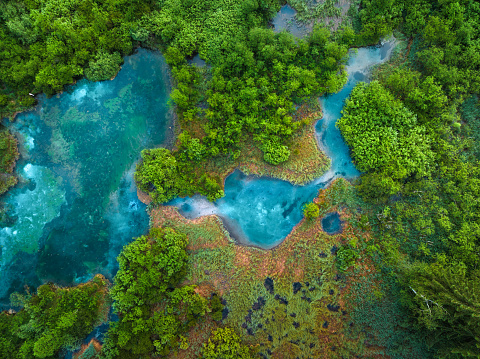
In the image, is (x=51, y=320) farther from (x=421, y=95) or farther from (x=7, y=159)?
(x=421, y=95)

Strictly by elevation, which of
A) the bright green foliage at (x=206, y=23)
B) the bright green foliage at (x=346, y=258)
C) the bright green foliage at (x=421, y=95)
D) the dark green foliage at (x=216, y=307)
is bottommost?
the dark green foliage at (x=216, y=307)

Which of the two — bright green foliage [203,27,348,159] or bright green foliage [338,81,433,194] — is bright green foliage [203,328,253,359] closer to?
bright green foliage [203,27,348,159]

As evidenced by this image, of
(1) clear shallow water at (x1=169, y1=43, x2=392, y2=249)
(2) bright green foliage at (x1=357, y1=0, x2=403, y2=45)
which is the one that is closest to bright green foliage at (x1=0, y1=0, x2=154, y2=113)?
(1) clear shallow water at (x1=169, y1=43, x2=392, y2=249)

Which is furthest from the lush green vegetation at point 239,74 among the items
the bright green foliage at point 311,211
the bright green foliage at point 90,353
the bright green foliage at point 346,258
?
the bright green foliage at point 90,353

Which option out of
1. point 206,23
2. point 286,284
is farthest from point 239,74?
point 286,284

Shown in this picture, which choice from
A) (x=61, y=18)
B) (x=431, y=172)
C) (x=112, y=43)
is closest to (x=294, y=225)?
(x=431, y=172)

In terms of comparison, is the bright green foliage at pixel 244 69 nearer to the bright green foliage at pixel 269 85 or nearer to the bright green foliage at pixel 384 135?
the bright green foliage at pixel 269 85
